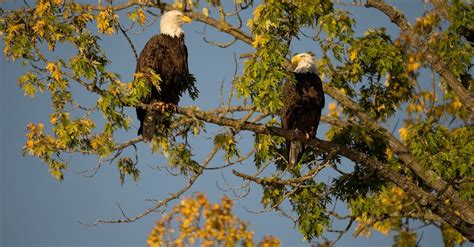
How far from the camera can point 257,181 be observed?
27.4ft

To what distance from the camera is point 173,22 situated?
9812mm

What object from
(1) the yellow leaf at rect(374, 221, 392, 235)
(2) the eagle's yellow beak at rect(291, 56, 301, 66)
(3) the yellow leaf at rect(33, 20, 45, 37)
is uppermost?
(2) the eagle's yellow beak at rect(291, 56, 301, 66)

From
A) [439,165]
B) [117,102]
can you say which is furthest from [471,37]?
[117,102]

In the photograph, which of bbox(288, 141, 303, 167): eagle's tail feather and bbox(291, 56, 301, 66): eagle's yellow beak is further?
bbox(291, 56, 301, 66): eagle's yellow beak

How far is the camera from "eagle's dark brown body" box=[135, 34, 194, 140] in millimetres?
9188

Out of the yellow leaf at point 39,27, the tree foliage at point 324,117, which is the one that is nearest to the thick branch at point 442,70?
the tree foliage at point 324,117

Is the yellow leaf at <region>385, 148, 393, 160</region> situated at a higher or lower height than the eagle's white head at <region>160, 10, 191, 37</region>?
lower

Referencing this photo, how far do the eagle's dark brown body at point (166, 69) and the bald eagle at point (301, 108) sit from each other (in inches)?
44.5

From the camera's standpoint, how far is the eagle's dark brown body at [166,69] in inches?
362

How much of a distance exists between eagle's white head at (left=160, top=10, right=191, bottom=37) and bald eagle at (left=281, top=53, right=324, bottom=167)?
5.09ft

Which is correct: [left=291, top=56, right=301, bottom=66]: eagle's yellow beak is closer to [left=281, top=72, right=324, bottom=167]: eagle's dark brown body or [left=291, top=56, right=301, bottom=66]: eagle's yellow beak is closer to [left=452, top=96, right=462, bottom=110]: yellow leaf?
[left=281, top=72, right=324, bottom=167]: eagle's dark brown body

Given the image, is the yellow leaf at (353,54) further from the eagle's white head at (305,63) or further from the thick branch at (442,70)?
the thick branch at (442,70)

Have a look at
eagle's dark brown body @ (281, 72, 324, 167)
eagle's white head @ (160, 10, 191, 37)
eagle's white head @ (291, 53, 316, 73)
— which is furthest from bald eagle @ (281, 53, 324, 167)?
eagle's white head @ (160, 10, 191, 37)

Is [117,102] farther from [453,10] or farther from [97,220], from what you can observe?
[453,10]
